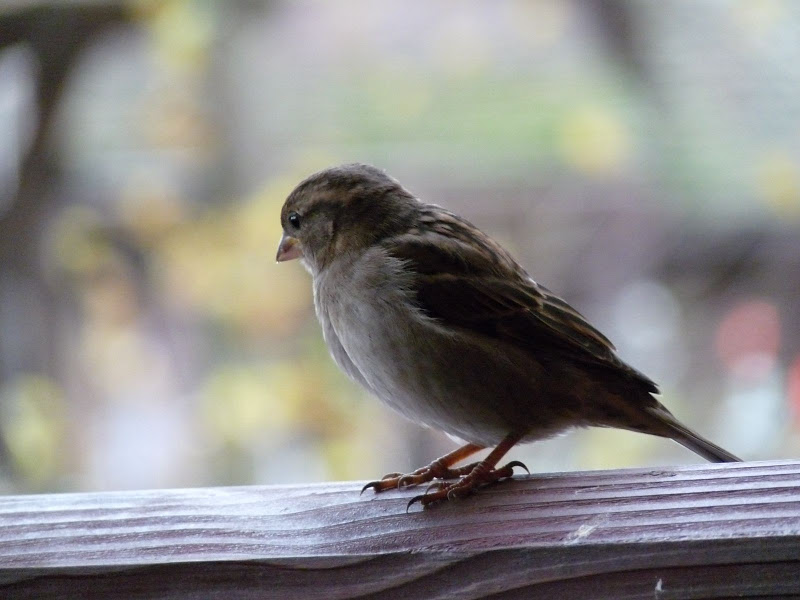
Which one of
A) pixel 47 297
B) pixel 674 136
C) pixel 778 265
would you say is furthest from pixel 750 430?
pixel 47 297

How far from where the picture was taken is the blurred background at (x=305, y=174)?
324cm

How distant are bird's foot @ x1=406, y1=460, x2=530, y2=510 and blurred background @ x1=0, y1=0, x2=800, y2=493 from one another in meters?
1.53

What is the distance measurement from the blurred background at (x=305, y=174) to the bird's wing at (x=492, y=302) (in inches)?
50.1

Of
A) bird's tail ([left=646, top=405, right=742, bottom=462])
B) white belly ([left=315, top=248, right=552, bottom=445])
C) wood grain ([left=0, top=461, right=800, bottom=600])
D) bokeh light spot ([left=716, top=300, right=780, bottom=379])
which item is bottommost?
wood grain ([left=0, top=461, right=800, bottom=600])

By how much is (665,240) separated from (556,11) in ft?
2.79

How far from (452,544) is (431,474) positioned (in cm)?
69

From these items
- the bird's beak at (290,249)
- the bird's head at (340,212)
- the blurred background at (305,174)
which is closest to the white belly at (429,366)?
the bird's head at (340,212)

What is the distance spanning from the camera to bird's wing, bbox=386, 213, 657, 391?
1.86 metres

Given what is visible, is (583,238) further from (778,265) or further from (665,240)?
(778,265)

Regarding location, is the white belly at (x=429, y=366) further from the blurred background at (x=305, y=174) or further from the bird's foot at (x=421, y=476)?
the blurred background at (x=305, y=174)

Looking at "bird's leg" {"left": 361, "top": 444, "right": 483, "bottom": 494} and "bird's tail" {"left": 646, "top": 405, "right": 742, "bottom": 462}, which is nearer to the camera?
"bird's leg" {"left": 361, "top": 444, "right": 483, "bottom": 494}

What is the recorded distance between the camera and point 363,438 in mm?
3326

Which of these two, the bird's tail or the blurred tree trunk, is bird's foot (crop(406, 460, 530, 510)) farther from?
the blurred tree trunk

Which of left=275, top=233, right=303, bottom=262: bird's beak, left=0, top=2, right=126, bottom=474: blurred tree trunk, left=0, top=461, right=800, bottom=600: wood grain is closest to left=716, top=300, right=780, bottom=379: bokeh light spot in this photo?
left=275, top=233, right=303, bottom=262: bird's beak
